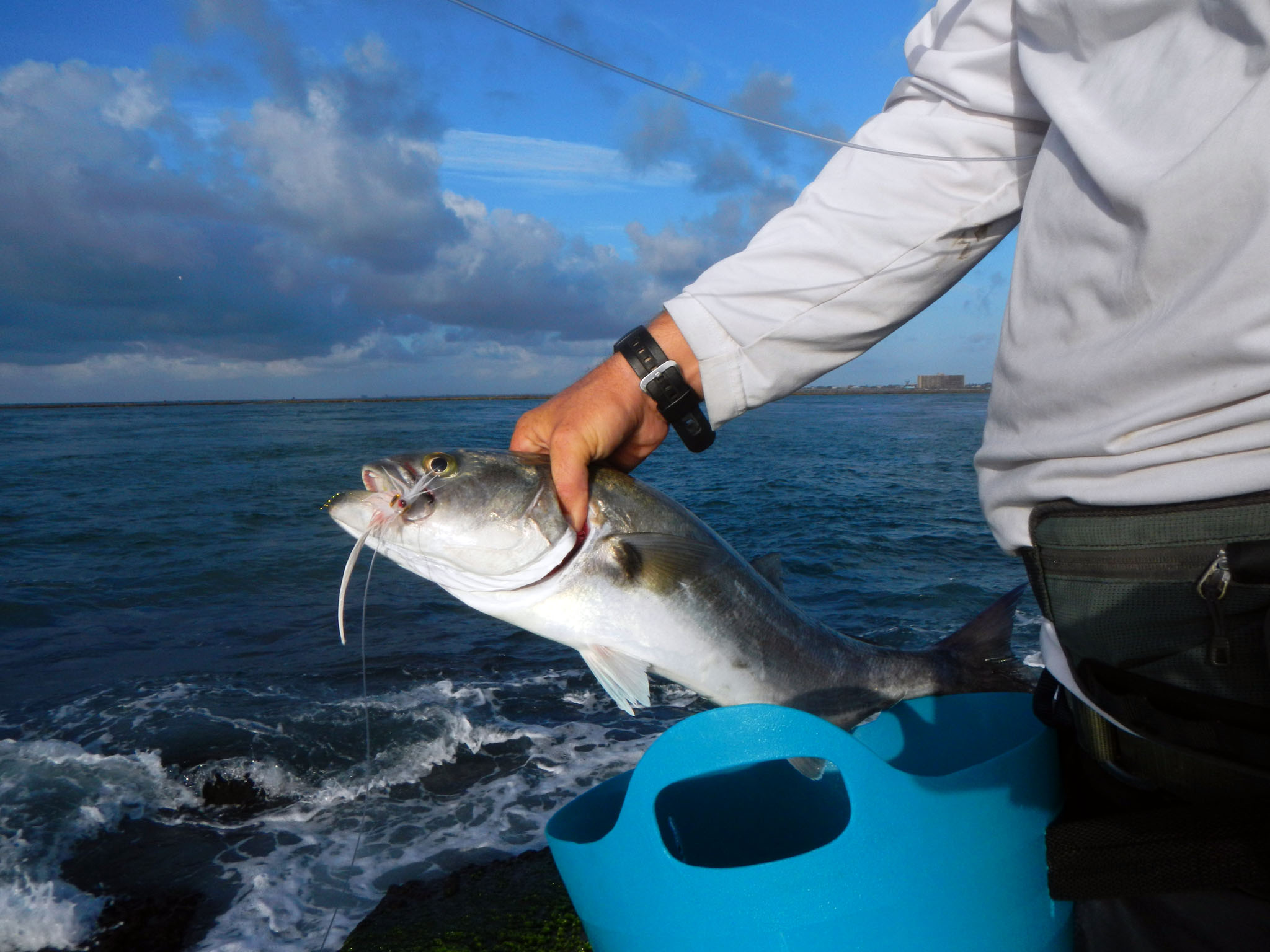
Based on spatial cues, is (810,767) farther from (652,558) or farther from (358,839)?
(358,839)

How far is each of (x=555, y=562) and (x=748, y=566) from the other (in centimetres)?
72

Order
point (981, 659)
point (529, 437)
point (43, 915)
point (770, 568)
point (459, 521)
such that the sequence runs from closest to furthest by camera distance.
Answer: point (459, 521)
point (529, 437)
point (981, 659)
point (770, 568)
point (43, 915)

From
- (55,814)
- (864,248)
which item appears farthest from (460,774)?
(864,248)

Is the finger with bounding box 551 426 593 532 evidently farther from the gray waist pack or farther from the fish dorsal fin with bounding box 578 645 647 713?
the gray waist pack

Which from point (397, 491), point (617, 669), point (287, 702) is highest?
point (397, 491)

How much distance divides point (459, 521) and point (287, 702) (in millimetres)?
5402

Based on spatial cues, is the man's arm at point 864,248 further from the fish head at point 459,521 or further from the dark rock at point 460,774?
the dark rock at point 460,774

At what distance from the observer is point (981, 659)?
275 centimetres

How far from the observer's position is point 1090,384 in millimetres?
1353

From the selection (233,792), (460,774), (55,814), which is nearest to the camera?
(55,814)

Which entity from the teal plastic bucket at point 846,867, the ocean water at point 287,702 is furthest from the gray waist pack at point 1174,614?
the ocean water at point 287,702

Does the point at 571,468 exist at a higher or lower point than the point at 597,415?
lower

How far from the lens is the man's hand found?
7.38 feet

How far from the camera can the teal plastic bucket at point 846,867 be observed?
→ 1.67m
